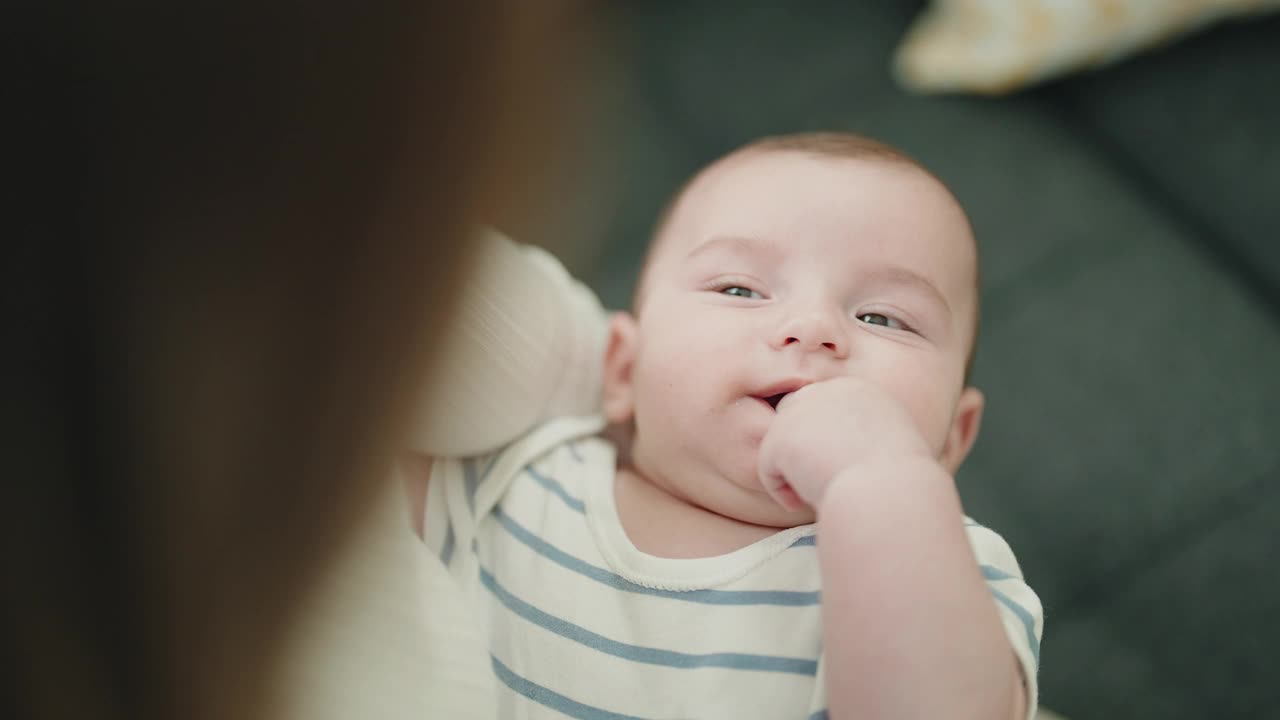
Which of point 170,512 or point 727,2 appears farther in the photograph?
point 727,2

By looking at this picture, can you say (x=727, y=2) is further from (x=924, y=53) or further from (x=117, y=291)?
(x=117, y=291)

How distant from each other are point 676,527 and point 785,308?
0.65 ft

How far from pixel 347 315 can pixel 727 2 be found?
1512 millimetres

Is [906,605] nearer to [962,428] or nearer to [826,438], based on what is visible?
[826,438]

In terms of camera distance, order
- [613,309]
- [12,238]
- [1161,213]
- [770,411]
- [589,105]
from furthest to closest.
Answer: [1161,213] → [613,309] → [770,411] → [589,105] → [12,238]

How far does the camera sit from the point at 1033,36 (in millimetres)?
1501

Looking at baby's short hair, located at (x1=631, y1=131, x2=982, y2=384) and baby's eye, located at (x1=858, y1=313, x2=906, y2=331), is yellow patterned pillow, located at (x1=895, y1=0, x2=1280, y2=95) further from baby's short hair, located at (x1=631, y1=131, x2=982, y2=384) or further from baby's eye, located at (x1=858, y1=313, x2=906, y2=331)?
baby's eye, located at (x1=858, y1=313, x2=906, y2=331)

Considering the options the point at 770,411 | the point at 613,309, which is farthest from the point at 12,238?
the point at 613,309

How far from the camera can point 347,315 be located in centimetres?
33

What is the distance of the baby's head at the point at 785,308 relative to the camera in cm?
83

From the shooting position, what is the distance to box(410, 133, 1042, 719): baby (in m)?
0.66

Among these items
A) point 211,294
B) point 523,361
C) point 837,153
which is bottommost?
point 211,294

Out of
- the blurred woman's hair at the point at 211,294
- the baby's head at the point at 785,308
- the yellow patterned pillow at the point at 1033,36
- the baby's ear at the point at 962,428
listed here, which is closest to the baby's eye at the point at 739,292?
the baby's head at the point at 785,308

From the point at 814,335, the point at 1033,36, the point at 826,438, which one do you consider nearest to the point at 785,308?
the point at 814,335
